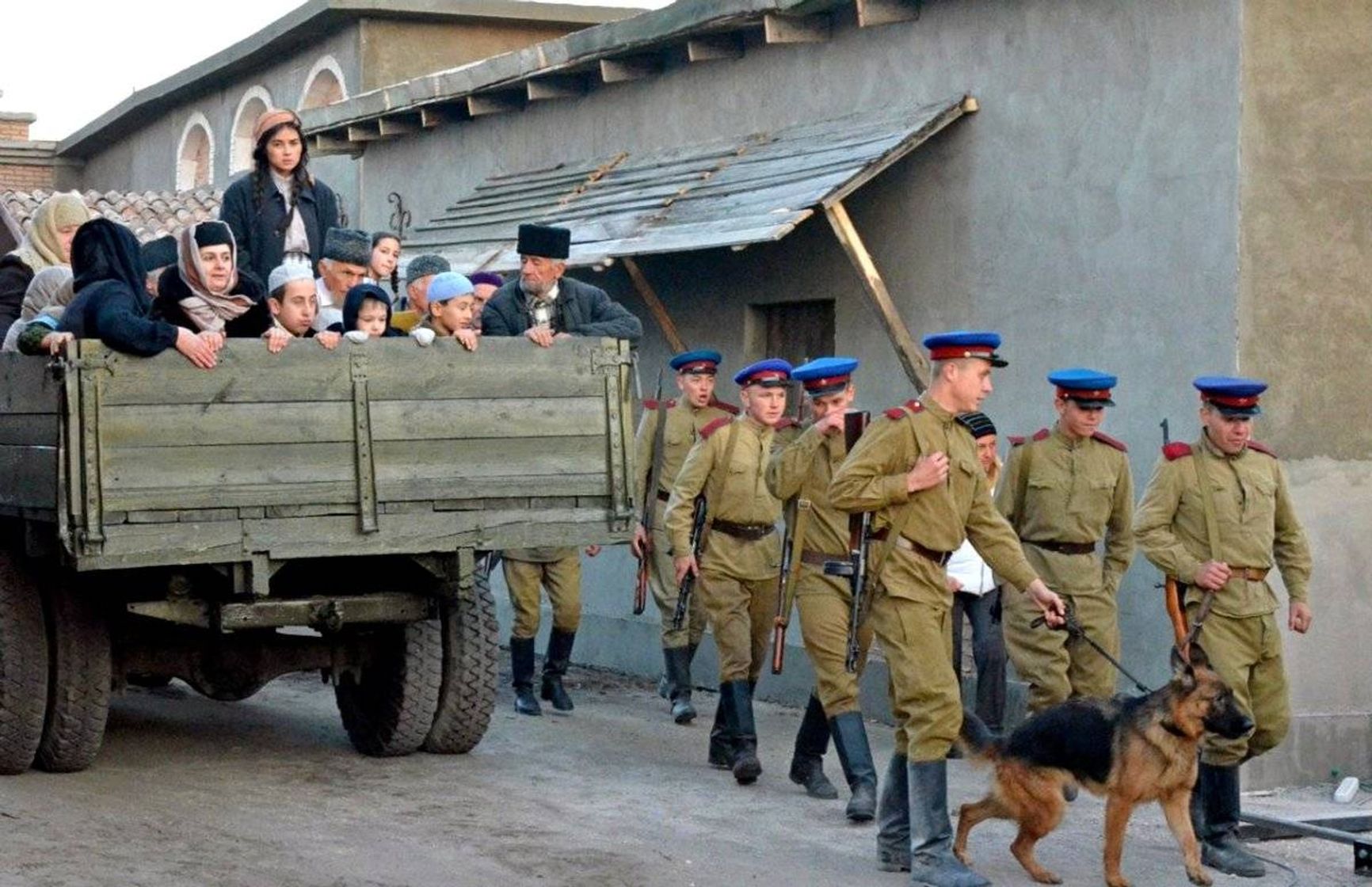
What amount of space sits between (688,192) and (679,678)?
3.08m

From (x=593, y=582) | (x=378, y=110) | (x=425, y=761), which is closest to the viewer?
(x=425, y=761)

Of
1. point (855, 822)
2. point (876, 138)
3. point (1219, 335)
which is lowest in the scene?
point (855, 822)

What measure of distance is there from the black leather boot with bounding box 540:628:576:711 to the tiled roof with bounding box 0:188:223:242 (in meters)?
12.9

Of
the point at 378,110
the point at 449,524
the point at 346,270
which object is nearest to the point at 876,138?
the point at 346,270

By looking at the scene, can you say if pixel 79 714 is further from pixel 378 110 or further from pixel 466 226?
pixel 378 110

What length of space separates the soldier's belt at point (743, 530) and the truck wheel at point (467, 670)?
118 centimetres

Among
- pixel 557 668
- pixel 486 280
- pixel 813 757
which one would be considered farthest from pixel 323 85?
pixel 813 757

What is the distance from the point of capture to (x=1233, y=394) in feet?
28.8

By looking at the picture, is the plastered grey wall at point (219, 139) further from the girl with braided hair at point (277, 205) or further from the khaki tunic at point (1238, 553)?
the khaki tunic at point (1238, 553)

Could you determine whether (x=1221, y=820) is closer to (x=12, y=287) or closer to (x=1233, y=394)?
(x=1233, y=394)

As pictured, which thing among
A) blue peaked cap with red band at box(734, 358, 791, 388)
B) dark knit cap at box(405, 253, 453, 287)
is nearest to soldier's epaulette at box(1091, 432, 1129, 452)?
blue peaked cap with red band at box(734, 358, 791, 388)

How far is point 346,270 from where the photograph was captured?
1019 cm

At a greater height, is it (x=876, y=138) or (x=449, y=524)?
(x=876, y=138)

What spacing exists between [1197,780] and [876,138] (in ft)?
14.7
